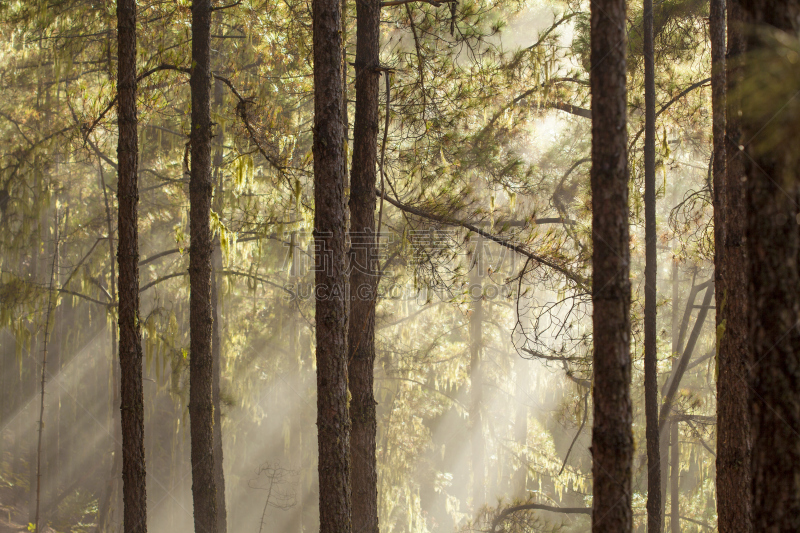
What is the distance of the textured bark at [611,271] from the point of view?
2.39 meters

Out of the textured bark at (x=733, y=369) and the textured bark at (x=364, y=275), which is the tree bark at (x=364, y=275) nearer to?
the textured bark at (x=364, y=275)

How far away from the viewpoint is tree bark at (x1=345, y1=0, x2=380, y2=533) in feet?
15.8

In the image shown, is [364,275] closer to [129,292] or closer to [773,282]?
[129,292]

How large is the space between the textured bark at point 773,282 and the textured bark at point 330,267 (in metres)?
2.46

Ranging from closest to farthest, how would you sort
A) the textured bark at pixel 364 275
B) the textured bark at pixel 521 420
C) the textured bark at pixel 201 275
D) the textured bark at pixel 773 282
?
the textured bark at pixel 773 282 → the textured bark at pixel 364 275 → the textured bark at pixel 201 275 → the textured bark at pixel 521 420

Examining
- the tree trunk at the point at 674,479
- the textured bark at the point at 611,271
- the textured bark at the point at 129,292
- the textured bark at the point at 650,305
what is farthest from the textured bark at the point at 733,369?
A: the tree trunk at the point at 674,479

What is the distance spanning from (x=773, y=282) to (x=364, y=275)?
139 inches

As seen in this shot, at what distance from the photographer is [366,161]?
4.89 m

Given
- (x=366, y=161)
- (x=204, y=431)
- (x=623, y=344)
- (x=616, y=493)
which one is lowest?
(x=204, y=431)

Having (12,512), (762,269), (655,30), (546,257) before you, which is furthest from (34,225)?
(762,269)

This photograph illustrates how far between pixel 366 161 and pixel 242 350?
1118cm

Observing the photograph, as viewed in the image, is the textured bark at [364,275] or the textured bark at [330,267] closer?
the textured bark at [330,267]

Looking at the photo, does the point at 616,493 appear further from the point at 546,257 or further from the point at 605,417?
the point at 546,257

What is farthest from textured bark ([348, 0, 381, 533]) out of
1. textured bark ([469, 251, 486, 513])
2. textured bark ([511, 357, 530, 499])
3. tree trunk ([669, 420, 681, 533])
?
textured bark ([511, 357, 530, 499])
